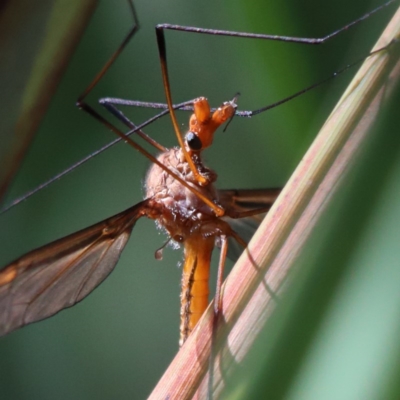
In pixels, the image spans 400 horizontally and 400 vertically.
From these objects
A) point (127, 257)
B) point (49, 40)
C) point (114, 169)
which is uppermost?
point (49, 40)

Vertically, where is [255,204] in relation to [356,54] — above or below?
below

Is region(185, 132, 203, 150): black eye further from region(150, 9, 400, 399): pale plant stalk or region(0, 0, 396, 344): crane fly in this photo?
region(150, 9, 400, 399): pale plant stalk

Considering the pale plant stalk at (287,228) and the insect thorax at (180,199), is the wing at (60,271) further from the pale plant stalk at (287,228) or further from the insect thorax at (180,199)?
the pale plant stalk at (287,228)

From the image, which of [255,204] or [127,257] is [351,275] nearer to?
[255,204]

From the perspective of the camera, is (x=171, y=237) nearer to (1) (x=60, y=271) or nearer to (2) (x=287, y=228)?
(1) (x=60, y=271)

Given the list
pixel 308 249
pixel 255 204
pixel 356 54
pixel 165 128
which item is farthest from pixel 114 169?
pixel 308 249

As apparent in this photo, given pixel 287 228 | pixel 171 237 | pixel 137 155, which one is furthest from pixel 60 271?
pixel 287 228

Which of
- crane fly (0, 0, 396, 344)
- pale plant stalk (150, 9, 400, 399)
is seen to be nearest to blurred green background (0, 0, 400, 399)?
crane fly (0, 0, 396, 344)
